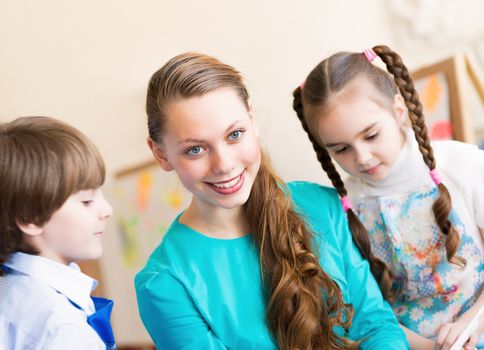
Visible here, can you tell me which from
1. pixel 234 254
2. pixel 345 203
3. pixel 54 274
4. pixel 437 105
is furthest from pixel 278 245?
pixel 437 105

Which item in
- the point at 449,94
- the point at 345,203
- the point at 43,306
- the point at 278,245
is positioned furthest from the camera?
the point at 449,94

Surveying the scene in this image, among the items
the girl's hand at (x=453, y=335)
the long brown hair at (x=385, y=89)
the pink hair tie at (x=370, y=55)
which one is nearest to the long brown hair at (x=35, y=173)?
the long brown hair at (x=385, y=89)

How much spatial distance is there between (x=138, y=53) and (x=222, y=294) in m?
1.11

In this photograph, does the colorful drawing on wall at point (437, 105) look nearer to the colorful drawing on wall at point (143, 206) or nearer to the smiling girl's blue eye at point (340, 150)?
the smiling girl's blue eye at point (340, 150)

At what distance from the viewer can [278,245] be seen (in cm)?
113

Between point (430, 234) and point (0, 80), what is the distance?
6.03 ft

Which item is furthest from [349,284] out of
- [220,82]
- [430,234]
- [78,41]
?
[78,41]

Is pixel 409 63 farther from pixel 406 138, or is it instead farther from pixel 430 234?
pixel 430 234

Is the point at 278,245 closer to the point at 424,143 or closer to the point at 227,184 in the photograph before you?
the point at 227,184

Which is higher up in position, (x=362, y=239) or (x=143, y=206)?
(x=362, y=239)

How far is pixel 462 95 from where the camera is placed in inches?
52.9

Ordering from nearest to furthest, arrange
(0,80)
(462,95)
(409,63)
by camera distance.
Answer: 1. (462,95)
2. (409,63)
3. (0,80)

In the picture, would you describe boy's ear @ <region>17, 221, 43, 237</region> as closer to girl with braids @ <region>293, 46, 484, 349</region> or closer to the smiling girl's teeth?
the smiling girl's teeth

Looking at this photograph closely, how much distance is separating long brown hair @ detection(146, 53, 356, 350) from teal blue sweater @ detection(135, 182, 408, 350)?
3 cm
